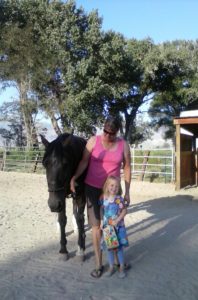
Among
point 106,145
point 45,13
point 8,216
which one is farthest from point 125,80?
point 106,145

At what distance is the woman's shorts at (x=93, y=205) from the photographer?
4824mm

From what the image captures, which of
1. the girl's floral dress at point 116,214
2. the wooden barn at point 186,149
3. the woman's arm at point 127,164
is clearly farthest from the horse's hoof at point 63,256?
the wooden barn at point 186,149

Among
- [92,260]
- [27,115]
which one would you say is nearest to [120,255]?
[92,260]

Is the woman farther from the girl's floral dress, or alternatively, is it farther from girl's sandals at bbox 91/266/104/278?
the girl's floral dress

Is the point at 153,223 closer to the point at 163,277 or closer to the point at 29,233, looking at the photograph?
the point at 29,233

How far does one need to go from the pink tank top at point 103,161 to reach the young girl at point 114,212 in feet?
0.47

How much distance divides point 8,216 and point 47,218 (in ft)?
2.77

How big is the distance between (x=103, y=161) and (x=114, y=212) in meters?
0.59

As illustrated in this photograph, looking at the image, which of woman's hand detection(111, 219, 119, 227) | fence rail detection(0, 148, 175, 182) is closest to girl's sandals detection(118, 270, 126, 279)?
woman's hand detection(111, 219, 119, 227)

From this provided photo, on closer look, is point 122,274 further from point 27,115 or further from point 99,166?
point 27,115

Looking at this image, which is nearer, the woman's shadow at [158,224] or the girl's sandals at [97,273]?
the girl's sandals at [97,273]

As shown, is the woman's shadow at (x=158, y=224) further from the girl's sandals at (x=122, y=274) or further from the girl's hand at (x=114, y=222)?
the girl's hand at (x=114, y=222)

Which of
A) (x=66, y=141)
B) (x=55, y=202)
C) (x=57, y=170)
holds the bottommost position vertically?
(x=55, y=202)

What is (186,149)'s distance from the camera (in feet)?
49.4
